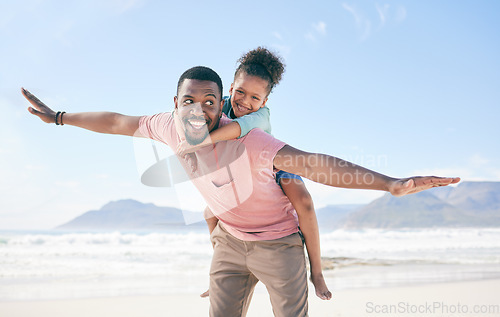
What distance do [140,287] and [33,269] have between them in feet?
13.2

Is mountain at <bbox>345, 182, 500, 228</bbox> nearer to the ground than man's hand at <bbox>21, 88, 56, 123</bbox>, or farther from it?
nearer to the ground

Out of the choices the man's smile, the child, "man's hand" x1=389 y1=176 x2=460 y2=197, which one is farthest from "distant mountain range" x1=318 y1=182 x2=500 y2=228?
"man's hand" x1=389 y1=176 x2=460 y2=197

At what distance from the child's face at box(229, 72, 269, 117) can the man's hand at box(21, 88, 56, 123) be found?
1337 mm

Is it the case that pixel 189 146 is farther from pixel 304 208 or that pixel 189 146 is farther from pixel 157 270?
pixel 157 270

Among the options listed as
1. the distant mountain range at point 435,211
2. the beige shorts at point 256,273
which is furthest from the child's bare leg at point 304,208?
the distant mountain range at point 435,211

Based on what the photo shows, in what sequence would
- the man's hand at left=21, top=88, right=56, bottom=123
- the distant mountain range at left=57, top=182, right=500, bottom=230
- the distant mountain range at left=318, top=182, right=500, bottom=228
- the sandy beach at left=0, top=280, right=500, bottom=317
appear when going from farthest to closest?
the distant mountain range at left=57, top=182, right=500, bottom=230 → the distant mountain range at left=318, top=182, right=500, bottom=228 → the sandy beach at left=0, top=280, right=500, bottom=317 → the man's hand at left=21, top=88, right=56, bottom=123

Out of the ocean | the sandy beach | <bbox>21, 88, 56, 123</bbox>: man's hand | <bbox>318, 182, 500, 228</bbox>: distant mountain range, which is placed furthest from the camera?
<bbox>318, 182, 500, 228</bbox>: distant mountain range

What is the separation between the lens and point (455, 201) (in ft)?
99.3

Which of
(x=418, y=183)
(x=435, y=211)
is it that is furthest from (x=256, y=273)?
(x=435, y=211)

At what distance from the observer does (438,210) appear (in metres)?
28.5

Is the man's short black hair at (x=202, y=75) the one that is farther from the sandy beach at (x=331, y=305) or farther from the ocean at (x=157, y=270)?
the ocean at (x=157, y=270)

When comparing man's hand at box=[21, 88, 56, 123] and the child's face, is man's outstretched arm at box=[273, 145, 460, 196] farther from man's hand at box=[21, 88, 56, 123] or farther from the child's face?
man's hand at box=[21, 88, 56, 123]

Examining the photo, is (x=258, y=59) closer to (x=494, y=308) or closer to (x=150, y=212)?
(x=494, y=308)

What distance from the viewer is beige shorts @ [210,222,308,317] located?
230 centimetres
